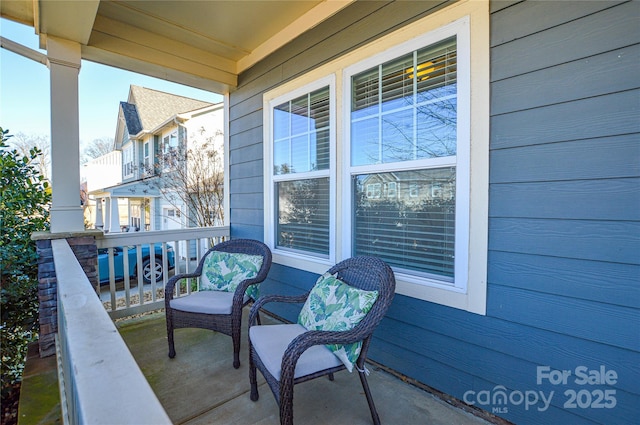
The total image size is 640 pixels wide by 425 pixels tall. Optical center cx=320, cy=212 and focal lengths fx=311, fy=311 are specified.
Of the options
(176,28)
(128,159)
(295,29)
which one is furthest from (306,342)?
(128,159)

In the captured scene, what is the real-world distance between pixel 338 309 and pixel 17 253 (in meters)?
2.95

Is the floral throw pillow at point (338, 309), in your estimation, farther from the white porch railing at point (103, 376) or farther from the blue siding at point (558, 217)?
the white porch railing at point (103, 376)

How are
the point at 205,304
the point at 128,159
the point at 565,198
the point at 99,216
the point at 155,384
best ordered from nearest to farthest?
the point at 565,198 < the point at 155,384 < the point at 205,304 < the point at 99,216 < the point at 128,159

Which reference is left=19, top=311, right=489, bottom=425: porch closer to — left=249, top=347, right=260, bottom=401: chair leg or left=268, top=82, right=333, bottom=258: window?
left=249, top=347, right=260, bottom=401: chair leg

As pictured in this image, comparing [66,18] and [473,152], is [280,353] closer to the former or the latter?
[473,152]

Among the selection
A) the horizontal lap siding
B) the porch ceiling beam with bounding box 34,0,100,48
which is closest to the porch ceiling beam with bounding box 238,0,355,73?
the horizontal lap siding

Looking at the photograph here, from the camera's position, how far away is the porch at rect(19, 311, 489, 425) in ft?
6.09

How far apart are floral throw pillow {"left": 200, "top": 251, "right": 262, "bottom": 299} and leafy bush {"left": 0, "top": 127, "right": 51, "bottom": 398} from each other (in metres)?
1.53

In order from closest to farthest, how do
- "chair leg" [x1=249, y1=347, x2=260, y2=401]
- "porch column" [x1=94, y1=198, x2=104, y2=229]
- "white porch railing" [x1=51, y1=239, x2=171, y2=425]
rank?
1. "white porch railing" [x1=51, y1=239, x2=171, y2=425]
2. "chair leg" [x1=249, y1=347, x2=260, y2=401]
3. "porch column" [x1=94, y1=198, x2=104, y2=229]

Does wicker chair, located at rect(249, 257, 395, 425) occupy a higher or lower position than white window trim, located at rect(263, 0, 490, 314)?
lower

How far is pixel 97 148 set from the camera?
17.6 meters

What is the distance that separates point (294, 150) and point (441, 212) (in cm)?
172

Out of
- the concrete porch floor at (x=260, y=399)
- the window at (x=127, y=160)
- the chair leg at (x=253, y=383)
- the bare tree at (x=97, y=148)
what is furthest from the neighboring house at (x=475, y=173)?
the bare tree at (x=97, y=148)

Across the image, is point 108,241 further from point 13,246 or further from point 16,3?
point 16,3
